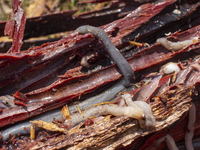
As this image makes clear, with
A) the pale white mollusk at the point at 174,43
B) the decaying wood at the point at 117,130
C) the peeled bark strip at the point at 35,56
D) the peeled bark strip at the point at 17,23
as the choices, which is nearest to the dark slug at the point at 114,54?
the peeled bark strip at the point at 35,56

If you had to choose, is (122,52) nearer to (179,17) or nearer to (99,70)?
(99,70)

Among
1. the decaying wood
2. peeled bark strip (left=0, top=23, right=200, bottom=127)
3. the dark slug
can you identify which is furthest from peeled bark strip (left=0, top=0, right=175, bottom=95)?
the decaying wood

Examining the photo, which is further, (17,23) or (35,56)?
(17,23)

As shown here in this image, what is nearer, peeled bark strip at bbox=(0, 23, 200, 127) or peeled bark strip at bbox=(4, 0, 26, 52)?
peeled bark strip at bbox=(0, 23, 200, 127)

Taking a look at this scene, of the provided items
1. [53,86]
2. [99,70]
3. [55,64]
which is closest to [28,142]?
[53,86]

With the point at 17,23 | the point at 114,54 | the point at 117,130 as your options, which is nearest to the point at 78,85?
the point at 114,54

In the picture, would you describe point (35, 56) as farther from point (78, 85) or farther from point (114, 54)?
point (114, 54)

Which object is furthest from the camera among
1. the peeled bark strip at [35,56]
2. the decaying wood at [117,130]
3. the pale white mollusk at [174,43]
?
the pale white mollusk at [174,43]

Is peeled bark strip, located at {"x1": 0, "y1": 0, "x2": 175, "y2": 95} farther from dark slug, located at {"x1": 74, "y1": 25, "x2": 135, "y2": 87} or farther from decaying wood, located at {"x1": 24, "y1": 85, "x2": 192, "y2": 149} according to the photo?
decaying wood, located at {"x1": 24, "y1": 85, "x2": 192, "y2": 149}

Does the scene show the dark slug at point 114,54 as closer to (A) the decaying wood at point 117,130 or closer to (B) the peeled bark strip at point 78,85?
(B) the peeled bark strip at point 78,85

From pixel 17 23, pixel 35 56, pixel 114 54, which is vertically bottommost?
pixel 114 54

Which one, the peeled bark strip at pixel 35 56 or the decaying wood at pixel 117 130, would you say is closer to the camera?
the decaying wood at pixel 117 130
